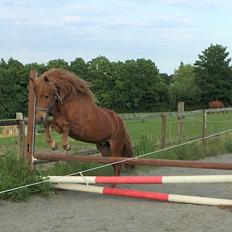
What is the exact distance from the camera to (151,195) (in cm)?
693

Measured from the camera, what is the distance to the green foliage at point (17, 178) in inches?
279

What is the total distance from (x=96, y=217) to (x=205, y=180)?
1544mm

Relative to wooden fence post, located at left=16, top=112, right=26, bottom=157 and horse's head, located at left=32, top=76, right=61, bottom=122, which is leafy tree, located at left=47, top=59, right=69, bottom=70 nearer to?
wooden fence post, located at left=16, top=112, right=26, bottom=157

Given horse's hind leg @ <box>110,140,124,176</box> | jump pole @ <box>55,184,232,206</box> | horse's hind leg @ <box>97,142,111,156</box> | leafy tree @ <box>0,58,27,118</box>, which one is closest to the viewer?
jump pole @ <box>55,184,232,206</box>

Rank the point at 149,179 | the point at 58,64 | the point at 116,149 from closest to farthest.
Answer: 1. the point at 149,179
2. the point at 116,149
3. the point at 58,64

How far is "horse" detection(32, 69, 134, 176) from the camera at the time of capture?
699cm

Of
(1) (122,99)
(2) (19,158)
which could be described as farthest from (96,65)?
(2) (19,158)

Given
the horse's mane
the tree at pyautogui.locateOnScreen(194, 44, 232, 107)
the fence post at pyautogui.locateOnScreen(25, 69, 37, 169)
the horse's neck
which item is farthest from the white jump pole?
the tree at pyautogui.locateOnScreen(194, 44, 232, 107)

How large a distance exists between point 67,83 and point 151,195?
2.04 meters

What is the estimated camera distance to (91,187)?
7328 mm

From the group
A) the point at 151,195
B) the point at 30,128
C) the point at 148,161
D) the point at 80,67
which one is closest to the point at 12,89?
the point at 80,67

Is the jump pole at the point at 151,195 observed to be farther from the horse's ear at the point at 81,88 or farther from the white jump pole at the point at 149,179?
the horse's ear at the point at 81,88

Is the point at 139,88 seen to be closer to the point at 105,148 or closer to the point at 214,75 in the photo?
the point at 214,75

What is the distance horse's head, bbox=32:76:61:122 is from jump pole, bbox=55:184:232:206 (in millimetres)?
1211
